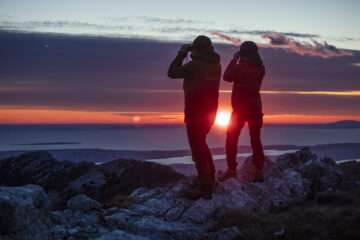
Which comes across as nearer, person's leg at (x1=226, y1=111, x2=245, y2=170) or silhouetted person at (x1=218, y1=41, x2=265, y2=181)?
silhouetted person at (x1=218, y1=41, x2=265, y2=181)

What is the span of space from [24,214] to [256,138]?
8474 mm

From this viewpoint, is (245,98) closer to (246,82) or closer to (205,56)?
(246,82)

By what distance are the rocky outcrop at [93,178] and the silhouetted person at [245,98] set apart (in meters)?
13.9

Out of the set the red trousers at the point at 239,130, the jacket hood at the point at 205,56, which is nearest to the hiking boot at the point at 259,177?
the red trousers at the point at 239,130

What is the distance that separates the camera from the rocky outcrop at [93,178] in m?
32.4

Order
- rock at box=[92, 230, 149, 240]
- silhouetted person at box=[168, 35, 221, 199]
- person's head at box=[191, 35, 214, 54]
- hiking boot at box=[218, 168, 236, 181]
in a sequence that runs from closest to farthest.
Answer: rock at box=[92, 230, 149, 240] < silhouetted person at box=[168, 35, 221, 199] < person's head at box=[191, 35, 214, 54] < hiking boot at box=[218, 168, 236, 181]

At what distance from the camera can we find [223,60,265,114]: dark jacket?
12355 millimetres

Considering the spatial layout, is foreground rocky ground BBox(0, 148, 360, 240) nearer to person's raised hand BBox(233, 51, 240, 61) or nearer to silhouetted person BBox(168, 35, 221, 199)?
silhouetted person BBox(168, 35, 221, 199)

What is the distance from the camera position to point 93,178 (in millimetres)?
35156

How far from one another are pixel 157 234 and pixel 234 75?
18.2ft

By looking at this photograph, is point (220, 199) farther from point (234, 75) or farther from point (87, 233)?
point (87, 233)

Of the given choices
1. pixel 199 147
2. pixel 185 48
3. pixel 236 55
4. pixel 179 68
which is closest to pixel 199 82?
pixel 179 68

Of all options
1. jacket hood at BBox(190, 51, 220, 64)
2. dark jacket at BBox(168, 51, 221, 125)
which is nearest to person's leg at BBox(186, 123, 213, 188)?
dark jacket at BBox(168, 51, 221, 125)

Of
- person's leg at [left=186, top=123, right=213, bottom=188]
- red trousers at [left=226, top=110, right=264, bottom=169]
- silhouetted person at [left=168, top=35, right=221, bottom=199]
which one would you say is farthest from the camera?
red trousers at [left=226, top=110, right=264, bottom=169]
